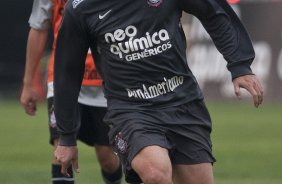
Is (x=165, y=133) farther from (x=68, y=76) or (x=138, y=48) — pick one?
(x=68, y=76)

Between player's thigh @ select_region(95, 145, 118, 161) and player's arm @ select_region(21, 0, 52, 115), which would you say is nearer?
player's arm @ select_region(21, 0, 52, 115)

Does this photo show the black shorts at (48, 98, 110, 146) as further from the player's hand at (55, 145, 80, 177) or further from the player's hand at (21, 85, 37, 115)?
the player's hand at (55, 145, 80, 177)

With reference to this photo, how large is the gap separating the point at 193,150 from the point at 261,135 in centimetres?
985

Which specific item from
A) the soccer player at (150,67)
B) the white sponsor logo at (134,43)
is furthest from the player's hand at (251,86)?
the white sponsor logo at (134,43)

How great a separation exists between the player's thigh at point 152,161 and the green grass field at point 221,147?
4337mm

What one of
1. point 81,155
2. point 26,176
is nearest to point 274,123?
point 81,155

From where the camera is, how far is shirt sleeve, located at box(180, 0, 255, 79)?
23.0 ft

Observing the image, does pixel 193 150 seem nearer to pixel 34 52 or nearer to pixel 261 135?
pixel 34 52

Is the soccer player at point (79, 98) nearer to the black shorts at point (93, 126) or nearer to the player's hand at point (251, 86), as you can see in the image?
the black shorts at point (93, 126)

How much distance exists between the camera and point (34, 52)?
8.86m

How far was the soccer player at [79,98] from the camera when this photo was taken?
8.77 metres

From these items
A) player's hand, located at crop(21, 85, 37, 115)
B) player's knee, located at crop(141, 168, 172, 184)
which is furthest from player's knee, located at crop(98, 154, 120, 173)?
player's knee, located at crop(141, 168, 172, 184)

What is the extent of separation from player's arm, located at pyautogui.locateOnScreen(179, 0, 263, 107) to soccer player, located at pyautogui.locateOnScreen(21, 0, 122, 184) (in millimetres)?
1914

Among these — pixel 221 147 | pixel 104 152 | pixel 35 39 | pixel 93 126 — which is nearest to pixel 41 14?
pixel 35 39
